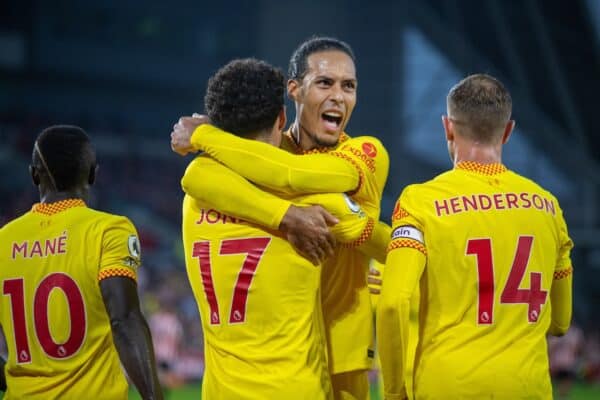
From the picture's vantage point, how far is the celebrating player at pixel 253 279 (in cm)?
372

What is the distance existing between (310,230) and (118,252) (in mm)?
866

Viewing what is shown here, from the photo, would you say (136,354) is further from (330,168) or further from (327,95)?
(327,95)

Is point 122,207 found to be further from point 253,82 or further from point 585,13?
point 253,82

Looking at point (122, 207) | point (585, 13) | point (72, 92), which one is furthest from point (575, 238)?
point (72, 92)

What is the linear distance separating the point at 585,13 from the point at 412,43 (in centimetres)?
398

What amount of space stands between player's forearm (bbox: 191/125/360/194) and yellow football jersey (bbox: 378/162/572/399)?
0.27 m

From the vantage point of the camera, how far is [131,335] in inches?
157

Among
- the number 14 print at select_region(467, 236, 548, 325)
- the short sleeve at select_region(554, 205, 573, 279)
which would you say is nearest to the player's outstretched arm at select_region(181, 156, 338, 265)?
the number 14 print at select_region(467, 236, 548, 325)

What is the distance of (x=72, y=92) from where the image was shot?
29703 mm

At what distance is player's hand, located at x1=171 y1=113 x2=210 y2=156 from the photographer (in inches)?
161

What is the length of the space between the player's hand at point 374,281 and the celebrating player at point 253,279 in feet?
2.17

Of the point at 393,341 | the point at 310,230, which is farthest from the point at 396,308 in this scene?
the point at 310,230

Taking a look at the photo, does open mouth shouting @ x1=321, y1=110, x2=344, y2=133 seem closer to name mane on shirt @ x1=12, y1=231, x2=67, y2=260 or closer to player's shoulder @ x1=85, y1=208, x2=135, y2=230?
player's shoulder @ x1=85, y1=208, x2=135, y2=230

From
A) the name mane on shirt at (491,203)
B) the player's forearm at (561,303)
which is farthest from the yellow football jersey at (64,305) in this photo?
the player's forearm at (561,303)
